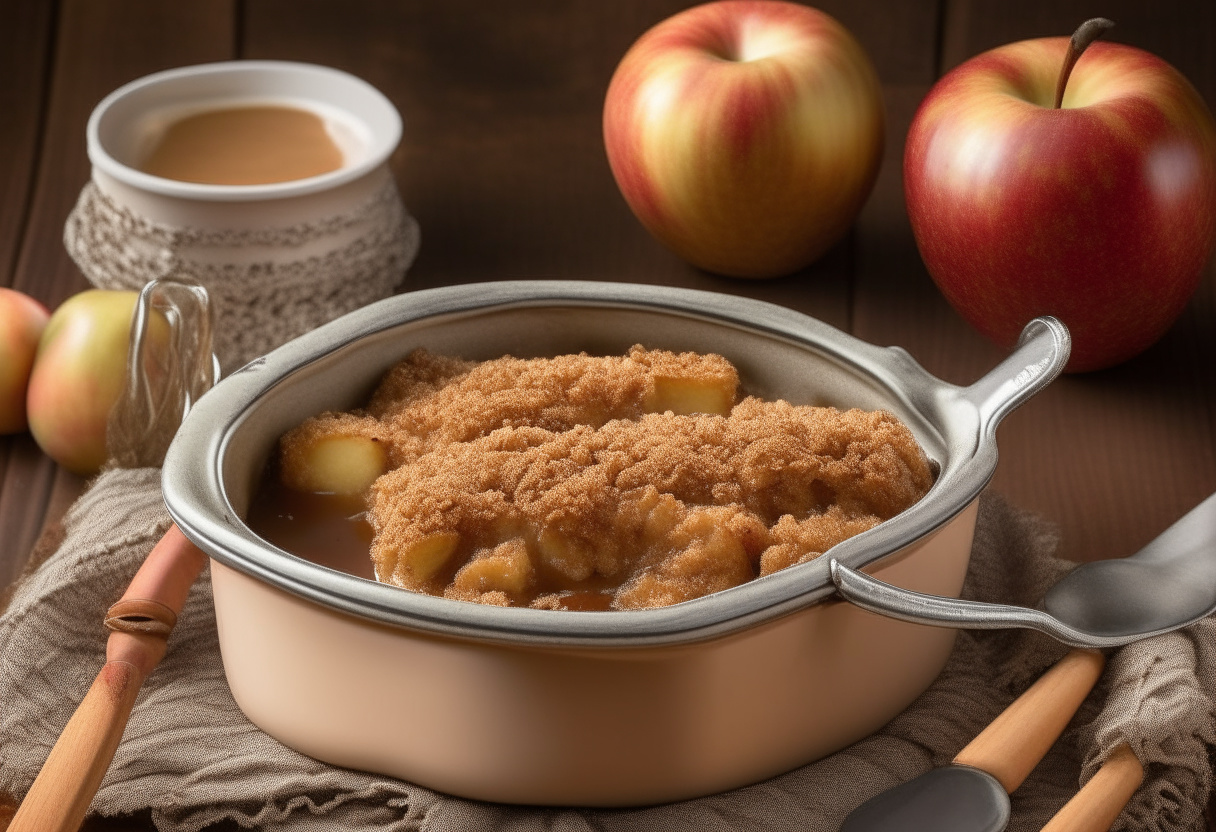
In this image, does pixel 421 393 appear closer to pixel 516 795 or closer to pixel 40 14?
pixel 516 795

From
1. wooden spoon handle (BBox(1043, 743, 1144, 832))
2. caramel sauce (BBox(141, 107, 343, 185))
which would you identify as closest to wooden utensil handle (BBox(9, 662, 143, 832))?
wooden spoon handle (BBox(1043, 743, 1144, 832))

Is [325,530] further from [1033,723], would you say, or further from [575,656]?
[1033,723]

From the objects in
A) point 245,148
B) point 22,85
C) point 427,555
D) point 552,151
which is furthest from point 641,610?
point 22,85

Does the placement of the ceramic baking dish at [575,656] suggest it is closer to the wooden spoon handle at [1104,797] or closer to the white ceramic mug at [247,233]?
the wooden spoon handle at [1104,797]

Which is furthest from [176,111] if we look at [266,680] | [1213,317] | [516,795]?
[1213,317]

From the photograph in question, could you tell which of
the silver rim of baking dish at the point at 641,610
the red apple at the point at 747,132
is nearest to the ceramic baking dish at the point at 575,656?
the silver rim of baking dish at the point at 641,610
